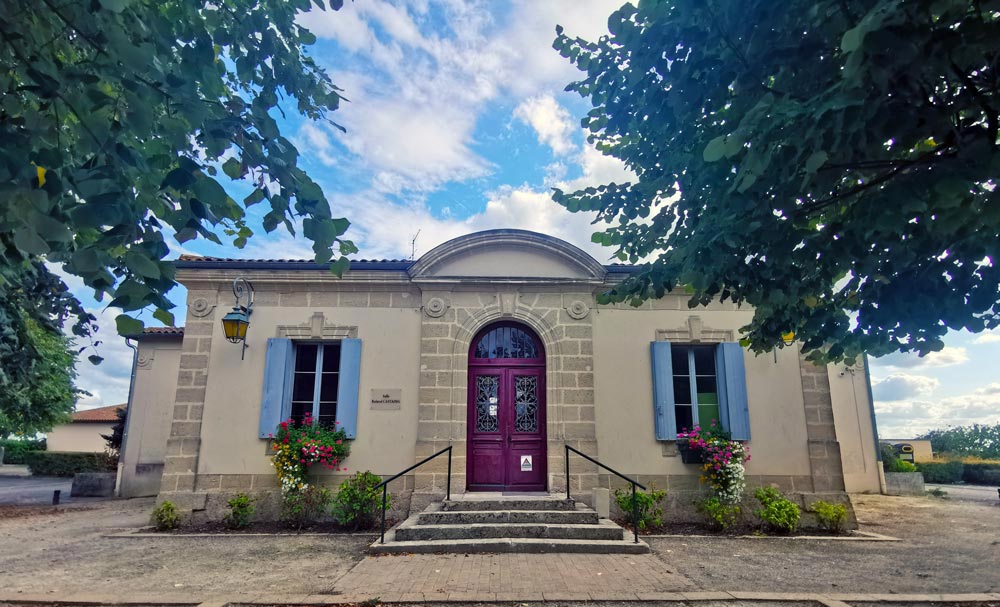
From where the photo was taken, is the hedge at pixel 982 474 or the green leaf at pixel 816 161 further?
the hedge at pixel 982 474

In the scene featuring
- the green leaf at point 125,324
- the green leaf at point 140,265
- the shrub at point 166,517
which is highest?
the green leaf at point 140,265

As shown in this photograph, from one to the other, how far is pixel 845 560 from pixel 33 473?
25.7 metres

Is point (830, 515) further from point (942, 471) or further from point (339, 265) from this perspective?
point (942, 471)

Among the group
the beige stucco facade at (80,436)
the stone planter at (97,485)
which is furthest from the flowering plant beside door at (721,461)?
the beige stucco facade at (80,436)

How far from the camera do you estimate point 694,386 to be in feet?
26.8

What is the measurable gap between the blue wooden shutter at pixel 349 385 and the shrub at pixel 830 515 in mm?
6382

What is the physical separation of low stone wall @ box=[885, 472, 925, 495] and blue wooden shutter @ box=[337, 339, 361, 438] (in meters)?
12.4

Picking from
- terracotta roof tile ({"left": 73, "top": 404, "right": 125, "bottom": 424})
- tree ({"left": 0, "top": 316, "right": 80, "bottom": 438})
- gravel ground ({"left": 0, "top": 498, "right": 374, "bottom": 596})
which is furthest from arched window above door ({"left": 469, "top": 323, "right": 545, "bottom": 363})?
terracotta roof tile ({"left": 73, "top": 404, "right": 125, "bottom": 424})

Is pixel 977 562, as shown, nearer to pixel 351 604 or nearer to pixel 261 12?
pixel 351 604

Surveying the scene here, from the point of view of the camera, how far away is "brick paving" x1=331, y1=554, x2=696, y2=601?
14.7 feet

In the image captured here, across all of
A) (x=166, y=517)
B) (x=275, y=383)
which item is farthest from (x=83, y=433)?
(x=275, y=383)

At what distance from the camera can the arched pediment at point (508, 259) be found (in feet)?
27.0

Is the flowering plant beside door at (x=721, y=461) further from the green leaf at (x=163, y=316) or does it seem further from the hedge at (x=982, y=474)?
the hedge at (x=982, y=474)

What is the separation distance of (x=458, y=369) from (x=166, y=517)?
4.32 metres
